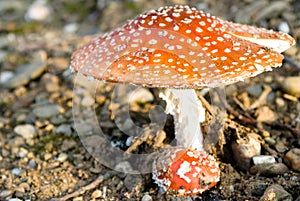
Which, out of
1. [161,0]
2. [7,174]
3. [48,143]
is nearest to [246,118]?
[48,143]

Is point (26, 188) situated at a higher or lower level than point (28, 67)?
lower

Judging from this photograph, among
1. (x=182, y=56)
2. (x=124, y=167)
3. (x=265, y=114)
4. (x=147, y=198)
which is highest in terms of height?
(x=182, y=56)

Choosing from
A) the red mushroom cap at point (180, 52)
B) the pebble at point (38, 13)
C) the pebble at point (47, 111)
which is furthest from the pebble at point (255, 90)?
the pebble at point (38, 13)

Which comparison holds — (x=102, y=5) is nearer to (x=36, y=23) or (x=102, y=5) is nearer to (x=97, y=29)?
(x=97, y=29)

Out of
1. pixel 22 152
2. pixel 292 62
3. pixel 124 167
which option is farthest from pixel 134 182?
pixel 292 62

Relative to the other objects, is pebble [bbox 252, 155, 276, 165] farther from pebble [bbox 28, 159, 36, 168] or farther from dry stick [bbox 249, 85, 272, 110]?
pebble [bbox 28, 159, 36, 168]

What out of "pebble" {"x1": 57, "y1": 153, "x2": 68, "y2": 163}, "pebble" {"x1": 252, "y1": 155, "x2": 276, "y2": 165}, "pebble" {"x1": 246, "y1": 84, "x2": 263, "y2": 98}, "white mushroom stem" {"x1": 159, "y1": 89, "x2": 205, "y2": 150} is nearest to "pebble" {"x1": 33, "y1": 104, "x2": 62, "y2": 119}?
"pebble" {"x1": 57, "y1": 153, "x2": 68, "y2": 163}

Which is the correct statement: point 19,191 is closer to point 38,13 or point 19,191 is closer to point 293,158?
point 293,158
